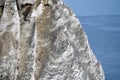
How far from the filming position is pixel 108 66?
5559 cm

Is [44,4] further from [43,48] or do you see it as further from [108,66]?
[108,66]

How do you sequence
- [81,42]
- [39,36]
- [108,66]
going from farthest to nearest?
[108,66]
[81,42]
[39,36]

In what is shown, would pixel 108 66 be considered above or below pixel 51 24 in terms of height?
below

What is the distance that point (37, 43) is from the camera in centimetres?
729

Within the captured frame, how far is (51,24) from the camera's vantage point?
743cm

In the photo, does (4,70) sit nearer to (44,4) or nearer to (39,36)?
(39,36)

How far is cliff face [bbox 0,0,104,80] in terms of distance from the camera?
7100mm

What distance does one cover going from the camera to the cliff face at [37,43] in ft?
23.3

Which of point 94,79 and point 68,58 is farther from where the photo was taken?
point 94,79

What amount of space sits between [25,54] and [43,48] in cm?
41

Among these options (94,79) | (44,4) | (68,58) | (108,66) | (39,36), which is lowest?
(108,66)

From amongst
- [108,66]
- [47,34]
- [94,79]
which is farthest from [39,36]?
[108,66]

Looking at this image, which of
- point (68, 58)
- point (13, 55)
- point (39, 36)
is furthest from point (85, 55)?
point (13, 55)

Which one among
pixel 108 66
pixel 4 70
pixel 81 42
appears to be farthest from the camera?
pixel 108 66
